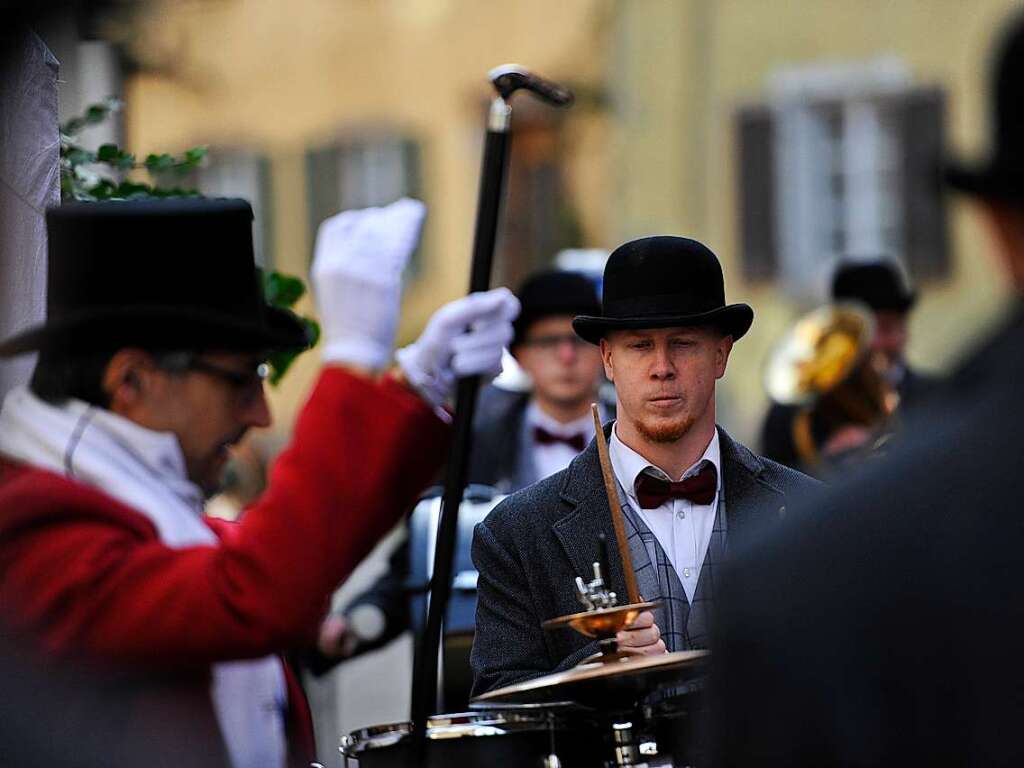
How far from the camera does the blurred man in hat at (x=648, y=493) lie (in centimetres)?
488

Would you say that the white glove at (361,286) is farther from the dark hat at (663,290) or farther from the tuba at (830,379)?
the tuba at (830,379)

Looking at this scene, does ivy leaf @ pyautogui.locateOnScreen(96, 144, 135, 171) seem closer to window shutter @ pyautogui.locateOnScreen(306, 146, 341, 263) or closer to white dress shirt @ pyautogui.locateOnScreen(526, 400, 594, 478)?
white dress shirt @ pyautogui.locateOnScreen(526, 400, 594, 478)

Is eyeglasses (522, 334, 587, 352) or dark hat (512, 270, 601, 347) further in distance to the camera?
dark hat (512, 270, 601, 347)

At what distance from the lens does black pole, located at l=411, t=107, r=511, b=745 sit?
12.7ft

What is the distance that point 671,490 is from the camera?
504cm

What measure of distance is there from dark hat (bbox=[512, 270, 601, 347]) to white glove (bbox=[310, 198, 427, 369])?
4.63 m

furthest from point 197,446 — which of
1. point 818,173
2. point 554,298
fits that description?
point 818,173

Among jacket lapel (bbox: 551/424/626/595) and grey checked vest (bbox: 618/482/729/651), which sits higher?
jacket lapel (bbox: 551/424/626/595)

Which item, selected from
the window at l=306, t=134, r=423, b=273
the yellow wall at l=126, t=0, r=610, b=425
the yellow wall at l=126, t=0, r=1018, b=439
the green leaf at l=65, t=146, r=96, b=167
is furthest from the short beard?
the window at l=306, t=134, r=423, b=273

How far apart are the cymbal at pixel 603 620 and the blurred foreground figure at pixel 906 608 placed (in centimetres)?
173

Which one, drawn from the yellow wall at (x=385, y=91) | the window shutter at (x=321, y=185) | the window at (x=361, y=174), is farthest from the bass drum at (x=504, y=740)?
the window shutter at (x=321, y=185)

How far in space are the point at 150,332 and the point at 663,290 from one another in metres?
1.94

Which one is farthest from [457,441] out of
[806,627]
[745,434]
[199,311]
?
[745,434]

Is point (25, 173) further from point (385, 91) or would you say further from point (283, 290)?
point (385, 91)
